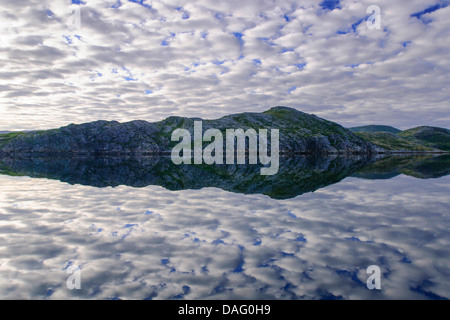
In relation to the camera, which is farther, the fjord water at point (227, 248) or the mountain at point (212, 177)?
the mountain at point (212, 177)

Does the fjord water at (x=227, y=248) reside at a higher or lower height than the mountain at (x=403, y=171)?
lower

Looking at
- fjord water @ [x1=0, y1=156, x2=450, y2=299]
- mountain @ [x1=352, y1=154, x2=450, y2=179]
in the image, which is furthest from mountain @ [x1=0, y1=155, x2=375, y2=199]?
fjord water @ [x1=0, y1=156, x2=450, y2=299]

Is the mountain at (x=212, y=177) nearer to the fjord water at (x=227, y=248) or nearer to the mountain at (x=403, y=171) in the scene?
the mountain at (x=403, y=171)

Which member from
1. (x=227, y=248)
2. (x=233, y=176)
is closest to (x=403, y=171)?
(x=233, y=176)

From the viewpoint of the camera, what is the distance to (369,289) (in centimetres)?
1188

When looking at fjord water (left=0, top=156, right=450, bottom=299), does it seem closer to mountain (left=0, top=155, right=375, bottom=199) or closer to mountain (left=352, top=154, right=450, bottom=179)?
mountain (left=0, top=155, right=375, bottom=199)

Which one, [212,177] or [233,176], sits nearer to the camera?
[212,177]

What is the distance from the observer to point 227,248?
17.0 meters

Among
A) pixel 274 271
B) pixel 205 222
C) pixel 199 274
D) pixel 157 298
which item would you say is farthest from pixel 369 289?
pixel 205 222

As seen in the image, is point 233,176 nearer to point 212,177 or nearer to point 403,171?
point 212,177

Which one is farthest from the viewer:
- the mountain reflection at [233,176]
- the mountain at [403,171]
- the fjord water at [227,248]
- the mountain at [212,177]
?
the mountain at [403,171]

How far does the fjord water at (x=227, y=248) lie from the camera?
1212 cm

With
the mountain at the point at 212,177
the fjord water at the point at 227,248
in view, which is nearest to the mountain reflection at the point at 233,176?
the mountain at the point at 212,177

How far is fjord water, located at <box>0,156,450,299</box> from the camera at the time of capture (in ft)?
39.8
